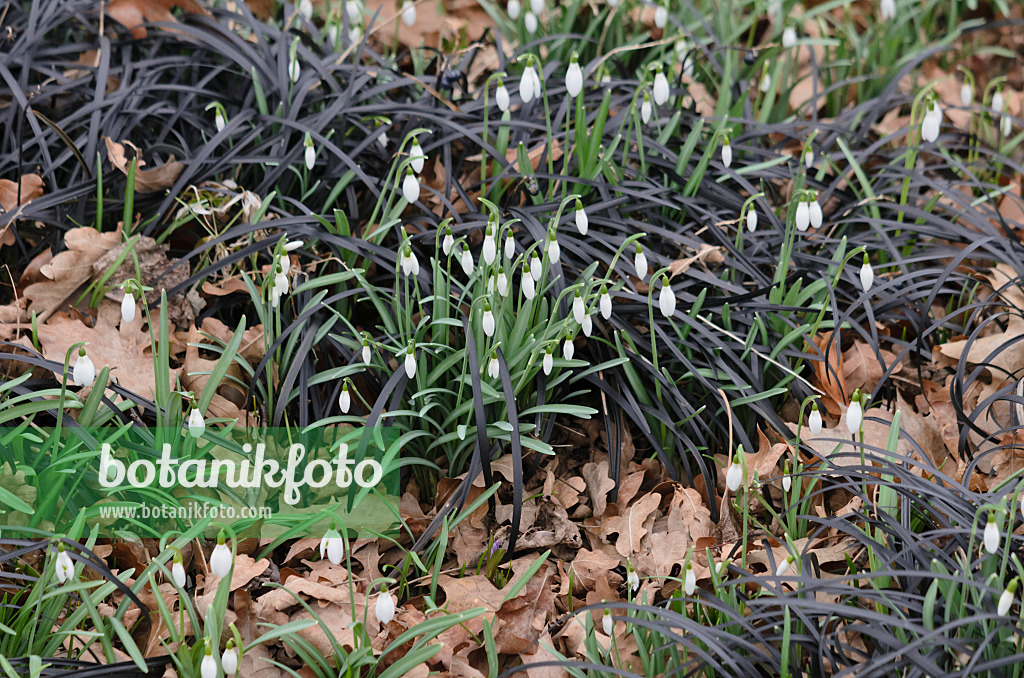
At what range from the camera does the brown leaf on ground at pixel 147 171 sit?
3133 mm

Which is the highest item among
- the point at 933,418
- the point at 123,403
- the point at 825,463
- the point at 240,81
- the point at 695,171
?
the point at 240,81

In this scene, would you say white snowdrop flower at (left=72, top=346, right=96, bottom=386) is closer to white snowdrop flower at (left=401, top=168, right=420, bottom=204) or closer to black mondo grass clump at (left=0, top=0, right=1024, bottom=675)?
black mondo grass clump at (left=0, top=0, right=1024, bottom=675)

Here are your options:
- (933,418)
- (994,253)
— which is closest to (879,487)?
(933,418)

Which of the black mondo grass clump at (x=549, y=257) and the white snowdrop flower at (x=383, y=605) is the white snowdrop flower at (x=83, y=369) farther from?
the white snowdrop flower at (x=383, y=605)

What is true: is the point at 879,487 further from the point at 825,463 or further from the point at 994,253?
the point at 994,253

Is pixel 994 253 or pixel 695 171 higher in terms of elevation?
pixel 695 171

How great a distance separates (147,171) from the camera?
3123mm

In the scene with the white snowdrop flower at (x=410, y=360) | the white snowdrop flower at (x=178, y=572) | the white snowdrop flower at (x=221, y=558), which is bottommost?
the white snowdrop flower at (x=178, y=572)

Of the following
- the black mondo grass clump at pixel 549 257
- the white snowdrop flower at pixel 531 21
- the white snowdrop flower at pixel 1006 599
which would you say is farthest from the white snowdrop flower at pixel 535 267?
the white snowdrop flower at pixel 531 21

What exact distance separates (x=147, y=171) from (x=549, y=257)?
5.37 feet

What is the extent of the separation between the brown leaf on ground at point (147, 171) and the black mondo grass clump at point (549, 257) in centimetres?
4

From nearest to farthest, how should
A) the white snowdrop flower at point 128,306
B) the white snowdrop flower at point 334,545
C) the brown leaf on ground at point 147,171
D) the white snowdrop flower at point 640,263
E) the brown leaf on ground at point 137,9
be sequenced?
the white snowdrop flower at point 334,545 → the white snowdrop flower at point 128,306 → the white snowdrop flower at point 640,263 → the brown leaf on ground at point 147,171 → the brown leaf on ground at point 137,9

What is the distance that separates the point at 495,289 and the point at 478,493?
682 millimetres

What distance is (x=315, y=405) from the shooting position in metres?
2.79
